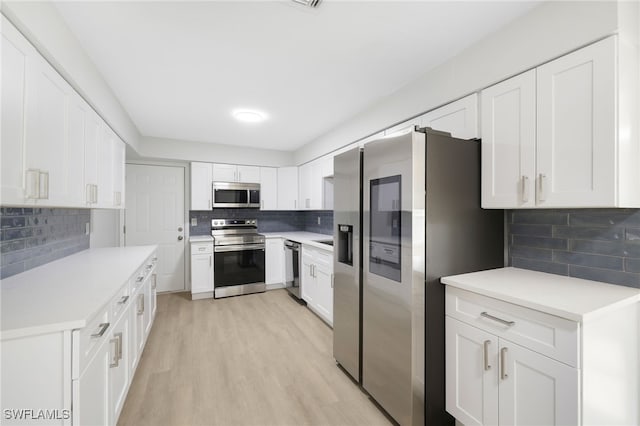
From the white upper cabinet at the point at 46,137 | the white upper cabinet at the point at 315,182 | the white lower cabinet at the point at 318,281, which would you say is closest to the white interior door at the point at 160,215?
the white upper cabinet at the point at 315,182

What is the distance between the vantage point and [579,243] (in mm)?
1627

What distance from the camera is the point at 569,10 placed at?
1.40 m

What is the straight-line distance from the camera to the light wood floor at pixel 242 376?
72.9 inches

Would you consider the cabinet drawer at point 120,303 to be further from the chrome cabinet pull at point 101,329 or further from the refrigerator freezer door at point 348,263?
the refrigerator freezer door at point 348,263

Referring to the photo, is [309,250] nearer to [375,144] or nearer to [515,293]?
[375,144]

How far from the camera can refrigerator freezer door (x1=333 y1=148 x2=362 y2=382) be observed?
2.11 m

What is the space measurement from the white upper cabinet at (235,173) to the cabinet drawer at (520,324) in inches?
152

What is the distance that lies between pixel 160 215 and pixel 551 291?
15.8ft

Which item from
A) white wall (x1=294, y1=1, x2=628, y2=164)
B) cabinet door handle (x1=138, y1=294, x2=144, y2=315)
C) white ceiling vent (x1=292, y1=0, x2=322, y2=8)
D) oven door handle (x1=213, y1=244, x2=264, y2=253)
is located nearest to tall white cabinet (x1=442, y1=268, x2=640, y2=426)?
white wall (x1=294, y1=1, x2=628, y2=164)

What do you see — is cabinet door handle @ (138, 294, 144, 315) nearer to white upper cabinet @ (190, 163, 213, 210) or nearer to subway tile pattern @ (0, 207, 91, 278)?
subway tile pattern @ (0, 207, 91, 278)

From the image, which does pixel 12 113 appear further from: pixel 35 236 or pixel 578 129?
pixel 578 129

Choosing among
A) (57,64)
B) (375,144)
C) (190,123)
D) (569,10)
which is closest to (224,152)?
(190,123)

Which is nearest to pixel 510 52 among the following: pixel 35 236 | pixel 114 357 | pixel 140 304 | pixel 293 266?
pixel 114 357

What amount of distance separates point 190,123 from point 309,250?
219cm
